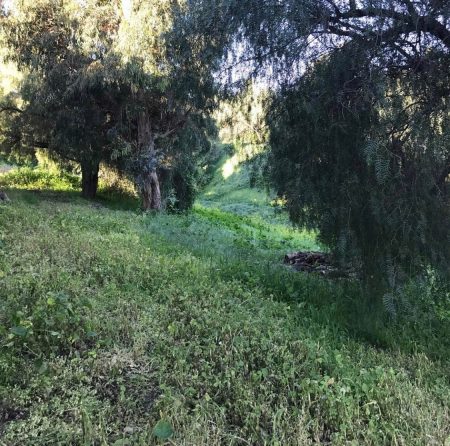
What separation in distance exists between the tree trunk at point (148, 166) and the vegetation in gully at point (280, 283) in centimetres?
711

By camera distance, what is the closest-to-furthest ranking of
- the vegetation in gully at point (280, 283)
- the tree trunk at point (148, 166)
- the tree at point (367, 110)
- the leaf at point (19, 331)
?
the vegetation in gully at point (280, 283), the leaf at point (19, 331), the tree at point (367, 110), the tree trunk at point (148, 166)

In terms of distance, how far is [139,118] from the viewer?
14875 mm

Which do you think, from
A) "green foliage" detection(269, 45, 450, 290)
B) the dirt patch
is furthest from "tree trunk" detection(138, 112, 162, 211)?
"green foliage" detection(269, 45, 450, 290)

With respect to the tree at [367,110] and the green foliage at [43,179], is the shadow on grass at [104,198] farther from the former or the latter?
the tree at [367,110]

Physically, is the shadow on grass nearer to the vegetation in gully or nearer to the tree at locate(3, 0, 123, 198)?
the tree at locate(3, 0, 123, 198)

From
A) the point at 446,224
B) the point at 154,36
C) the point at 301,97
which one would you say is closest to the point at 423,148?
the point at 446,224

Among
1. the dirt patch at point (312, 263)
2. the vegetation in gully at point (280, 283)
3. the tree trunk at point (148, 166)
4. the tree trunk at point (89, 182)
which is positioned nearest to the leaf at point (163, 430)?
the vegetation in gully at point (280, 283)

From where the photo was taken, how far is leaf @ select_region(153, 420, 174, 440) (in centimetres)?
260

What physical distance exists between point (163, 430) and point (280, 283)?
3571 mm

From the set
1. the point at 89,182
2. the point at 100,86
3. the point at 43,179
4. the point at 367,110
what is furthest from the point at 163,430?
the point at 43,179

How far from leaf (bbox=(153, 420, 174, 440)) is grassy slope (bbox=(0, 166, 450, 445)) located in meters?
0.04

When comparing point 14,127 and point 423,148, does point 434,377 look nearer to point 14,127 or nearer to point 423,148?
point 423,148

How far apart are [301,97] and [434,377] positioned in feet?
10.4

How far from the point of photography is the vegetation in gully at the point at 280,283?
2.90 metres
